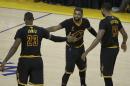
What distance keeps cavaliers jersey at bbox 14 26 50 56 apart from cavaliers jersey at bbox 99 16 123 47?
1.51 meters

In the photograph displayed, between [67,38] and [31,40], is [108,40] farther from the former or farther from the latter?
[31,40]

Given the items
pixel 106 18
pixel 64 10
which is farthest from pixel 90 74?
pixel 64 10

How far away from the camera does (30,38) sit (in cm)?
970

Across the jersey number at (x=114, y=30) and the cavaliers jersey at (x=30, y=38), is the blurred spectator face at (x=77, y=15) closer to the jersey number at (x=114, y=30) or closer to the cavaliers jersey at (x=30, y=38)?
the jersey number at (x=114, y=30)

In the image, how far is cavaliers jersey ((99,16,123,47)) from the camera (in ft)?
34.8

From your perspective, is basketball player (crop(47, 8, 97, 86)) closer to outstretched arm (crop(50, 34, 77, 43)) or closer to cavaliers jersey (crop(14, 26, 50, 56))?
outstretched arm (crop(50, 34, 77, 43))

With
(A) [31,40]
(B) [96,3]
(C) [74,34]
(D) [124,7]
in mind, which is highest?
(A) [31,40]

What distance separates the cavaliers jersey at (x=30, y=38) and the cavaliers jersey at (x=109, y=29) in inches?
59.6

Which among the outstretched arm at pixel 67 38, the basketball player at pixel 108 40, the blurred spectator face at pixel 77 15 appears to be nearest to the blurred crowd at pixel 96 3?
the blurred spectator face at pixel 77 15

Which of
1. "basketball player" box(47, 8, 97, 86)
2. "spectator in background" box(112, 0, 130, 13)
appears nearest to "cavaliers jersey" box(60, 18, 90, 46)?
"basketball player" box(47, 8, 97, 86)

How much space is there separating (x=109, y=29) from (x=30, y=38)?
1843 millimetres

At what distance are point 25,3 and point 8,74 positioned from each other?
9068mm

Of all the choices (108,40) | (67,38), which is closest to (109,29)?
(108,40)

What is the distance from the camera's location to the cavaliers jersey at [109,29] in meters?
10.6
